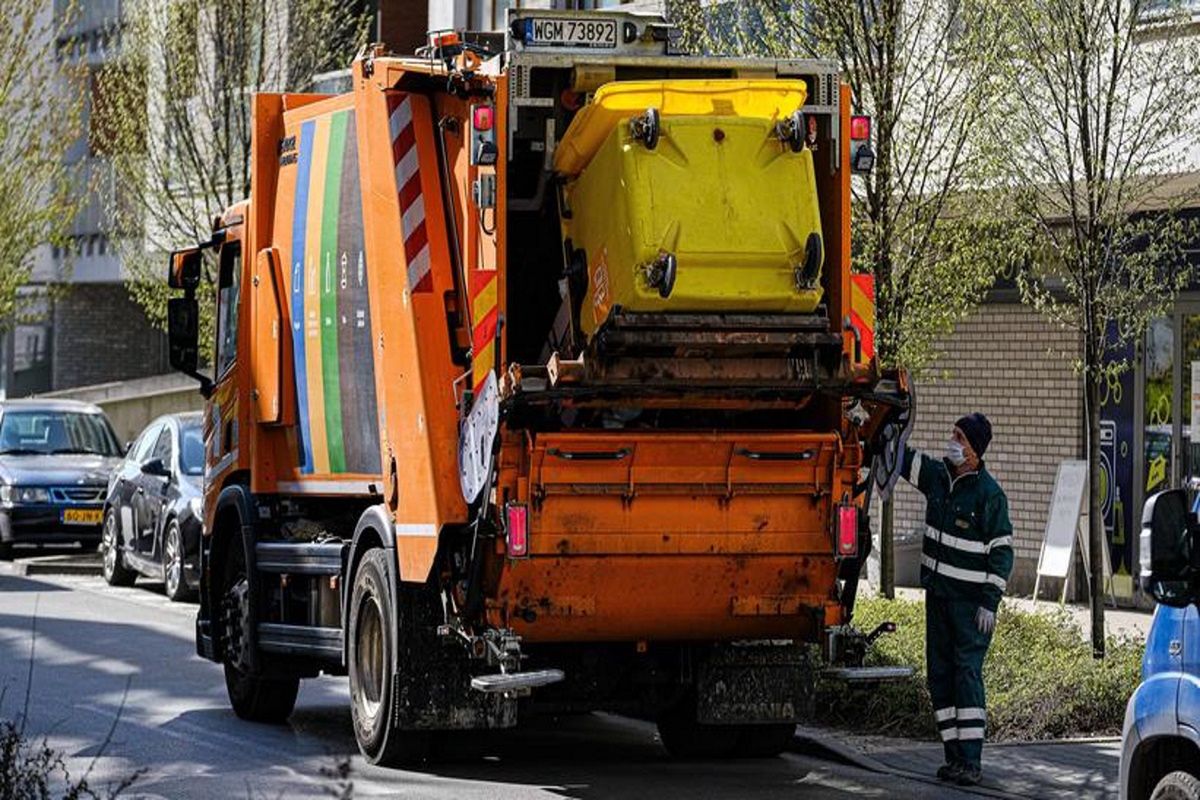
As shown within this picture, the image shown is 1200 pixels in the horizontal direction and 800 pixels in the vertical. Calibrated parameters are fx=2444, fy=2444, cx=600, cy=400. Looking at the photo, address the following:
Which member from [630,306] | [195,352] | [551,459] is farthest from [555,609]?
[195,352]

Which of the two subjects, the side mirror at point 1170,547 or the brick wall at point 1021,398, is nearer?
the side mirror at point 1170,547

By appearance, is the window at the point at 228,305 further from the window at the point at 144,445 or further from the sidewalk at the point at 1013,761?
the window at the point at 144,445

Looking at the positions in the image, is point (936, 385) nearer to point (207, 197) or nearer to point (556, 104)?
point (207, 197)

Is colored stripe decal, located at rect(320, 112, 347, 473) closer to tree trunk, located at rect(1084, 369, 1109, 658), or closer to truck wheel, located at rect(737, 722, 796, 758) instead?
truck wheel, located at rect(737, 722, 796, 758)

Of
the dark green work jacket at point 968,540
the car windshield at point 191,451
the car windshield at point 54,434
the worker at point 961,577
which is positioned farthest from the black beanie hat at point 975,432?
the car windshield at point 54,434

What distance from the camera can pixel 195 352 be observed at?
14.6m

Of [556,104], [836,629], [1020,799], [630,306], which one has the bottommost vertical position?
[1020,799]

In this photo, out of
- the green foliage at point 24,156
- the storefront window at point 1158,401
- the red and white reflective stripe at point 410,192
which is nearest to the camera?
the red and white reflective stripe at point 410,192

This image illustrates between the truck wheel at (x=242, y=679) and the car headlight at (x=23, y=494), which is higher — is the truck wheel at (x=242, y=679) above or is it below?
below

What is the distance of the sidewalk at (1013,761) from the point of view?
36.6ft

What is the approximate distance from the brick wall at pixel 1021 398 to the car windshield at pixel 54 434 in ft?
33.5

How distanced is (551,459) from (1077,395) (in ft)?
34.1

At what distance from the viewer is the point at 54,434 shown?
26906 mm

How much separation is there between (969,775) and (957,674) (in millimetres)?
479
